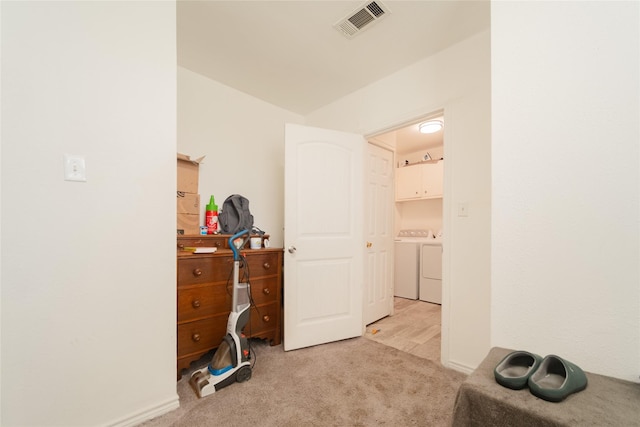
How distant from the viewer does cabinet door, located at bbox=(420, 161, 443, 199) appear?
13.8 ft

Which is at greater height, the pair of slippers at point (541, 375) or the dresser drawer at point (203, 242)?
the dresser drawer at point (203, 242)

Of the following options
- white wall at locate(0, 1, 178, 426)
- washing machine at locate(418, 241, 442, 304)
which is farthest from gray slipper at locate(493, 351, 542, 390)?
washing machine at locate(418, 241, 442, 304)

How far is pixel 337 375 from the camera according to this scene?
181 cm

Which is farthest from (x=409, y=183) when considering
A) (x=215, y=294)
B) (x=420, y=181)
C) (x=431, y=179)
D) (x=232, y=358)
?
(x=232, y=358)

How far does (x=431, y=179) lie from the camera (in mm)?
4309

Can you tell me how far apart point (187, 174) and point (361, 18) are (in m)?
1.82

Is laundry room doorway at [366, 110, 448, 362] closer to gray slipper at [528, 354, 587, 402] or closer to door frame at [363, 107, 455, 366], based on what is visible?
door frame at [363, 107, 455, 366]

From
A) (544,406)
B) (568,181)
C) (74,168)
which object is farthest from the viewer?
(74,168)

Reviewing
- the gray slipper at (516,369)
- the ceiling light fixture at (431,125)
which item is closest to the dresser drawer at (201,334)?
the gray slipper at (516,369)

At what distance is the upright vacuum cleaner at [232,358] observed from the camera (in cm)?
161

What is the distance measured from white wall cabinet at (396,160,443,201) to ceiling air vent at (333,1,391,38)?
2.96m

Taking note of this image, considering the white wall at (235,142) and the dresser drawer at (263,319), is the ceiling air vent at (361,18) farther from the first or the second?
the dresser drawer at (263,319)

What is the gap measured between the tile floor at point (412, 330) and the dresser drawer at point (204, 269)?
1570 mm

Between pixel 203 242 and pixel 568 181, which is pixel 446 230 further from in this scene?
pixel 203 242
